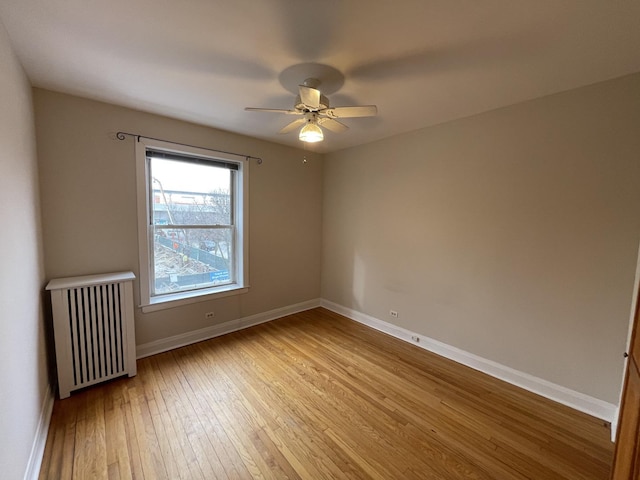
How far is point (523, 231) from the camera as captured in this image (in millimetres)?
2268

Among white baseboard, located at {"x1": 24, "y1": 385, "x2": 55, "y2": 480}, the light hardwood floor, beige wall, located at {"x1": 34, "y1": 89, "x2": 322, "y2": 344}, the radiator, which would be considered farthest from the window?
white baseboard, located at {"x1": 24, "y1": 385, "x2": 55, "y2": 480}

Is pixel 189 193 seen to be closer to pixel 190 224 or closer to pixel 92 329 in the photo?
pixel 190 224

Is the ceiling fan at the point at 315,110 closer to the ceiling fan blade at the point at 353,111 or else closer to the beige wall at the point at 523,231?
the ceiling fan blade at the point at 353,111

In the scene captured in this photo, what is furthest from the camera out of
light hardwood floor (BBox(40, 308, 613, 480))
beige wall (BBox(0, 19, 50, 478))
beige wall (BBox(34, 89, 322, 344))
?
beige wall (BBox(34, 89, 322, 344))

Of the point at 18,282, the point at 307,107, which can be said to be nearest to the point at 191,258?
the point at 18,282

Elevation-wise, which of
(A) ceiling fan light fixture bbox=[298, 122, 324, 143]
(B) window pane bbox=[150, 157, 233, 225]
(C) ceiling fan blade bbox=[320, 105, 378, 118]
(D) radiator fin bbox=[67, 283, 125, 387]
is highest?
(C) ceiling fan blade bbox=[320, 105, 378, 118]

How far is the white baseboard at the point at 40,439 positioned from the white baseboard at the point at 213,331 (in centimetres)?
76

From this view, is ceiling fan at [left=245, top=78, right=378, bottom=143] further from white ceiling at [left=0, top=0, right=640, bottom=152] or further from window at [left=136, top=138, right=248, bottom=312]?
window at [left=136, top=138, right=248, bottom=312]

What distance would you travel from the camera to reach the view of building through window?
280cm

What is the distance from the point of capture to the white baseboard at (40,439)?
1.40m

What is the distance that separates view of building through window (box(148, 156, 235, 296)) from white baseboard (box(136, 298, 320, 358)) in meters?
0.53

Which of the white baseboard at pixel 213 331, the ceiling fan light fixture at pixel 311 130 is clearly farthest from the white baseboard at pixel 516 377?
the ceiling fan light fixture at pixel 311 130

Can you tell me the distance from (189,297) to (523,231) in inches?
137

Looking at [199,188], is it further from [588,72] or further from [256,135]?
[588,72]
